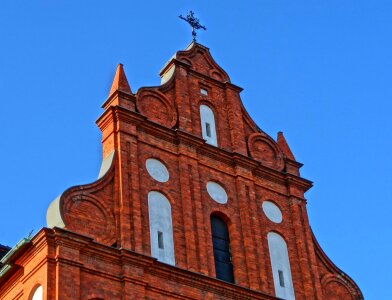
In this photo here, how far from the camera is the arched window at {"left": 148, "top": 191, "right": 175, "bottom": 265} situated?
28594mm

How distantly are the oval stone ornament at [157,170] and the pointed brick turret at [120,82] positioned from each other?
239cm

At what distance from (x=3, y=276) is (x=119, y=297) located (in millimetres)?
3379

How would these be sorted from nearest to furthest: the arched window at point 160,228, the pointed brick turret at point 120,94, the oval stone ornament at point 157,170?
the arched window at point 160,228, the oval stone ornament at point 157,170, the pointed brick turret at point 120,94

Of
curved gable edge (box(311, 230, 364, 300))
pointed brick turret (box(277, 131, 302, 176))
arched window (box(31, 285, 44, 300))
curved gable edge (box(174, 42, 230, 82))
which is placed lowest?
arched window (box(31, 285, 44, 300))

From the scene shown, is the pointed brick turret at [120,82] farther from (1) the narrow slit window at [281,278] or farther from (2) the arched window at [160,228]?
(1) the narrow slit window at [281,278]

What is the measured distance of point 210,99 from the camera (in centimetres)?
3412

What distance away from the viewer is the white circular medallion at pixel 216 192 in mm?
31234

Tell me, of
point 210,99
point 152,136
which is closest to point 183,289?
point 152,136

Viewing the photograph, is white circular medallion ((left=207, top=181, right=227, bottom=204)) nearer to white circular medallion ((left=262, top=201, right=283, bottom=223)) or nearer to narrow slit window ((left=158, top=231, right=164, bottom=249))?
white circular medallion ((left=262, top=201, right=283, bottom=223))

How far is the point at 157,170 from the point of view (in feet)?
100

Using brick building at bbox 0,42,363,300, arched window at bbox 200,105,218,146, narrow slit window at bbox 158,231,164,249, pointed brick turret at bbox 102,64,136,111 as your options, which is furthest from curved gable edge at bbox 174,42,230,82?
narrow slit window at bbox 158,231,164,249

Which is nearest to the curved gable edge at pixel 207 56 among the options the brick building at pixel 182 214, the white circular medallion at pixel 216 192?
the brick building at pixel 182 214

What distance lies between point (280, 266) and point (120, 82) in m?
7.36

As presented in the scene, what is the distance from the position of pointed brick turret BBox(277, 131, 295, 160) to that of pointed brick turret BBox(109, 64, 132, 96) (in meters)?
6.06
